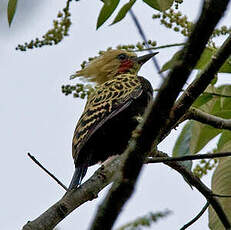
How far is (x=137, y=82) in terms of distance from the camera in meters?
4.95

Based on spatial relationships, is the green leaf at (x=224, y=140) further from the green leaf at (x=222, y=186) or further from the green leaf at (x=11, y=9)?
the green leaf at (x=11, y=9)

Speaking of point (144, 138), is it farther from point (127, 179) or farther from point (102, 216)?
point (102, 216)

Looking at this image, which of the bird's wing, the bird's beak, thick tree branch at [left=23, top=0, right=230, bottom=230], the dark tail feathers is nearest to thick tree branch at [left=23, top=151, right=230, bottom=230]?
the dark tail feathers

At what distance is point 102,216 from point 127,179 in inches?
4.2

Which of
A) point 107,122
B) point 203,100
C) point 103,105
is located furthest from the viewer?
point 103,105

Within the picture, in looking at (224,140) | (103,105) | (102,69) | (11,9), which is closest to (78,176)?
(103,105)

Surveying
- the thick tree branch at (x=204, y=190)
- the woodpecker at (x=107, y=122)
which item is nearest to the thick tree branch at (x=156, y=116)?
the thick tree branch at (x=204, y=190)

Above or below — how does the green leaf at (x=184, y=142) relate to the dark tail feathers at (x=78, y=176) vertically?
below

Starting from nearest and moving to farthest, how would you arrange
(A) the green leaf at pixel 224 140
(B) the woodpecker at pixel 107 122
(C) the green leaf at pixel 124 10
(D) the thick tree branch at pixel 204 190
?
(C) the green leaf at pixel 124 10, (D) the thick tree branch at pixel 204 190, (A) the green leaf at pixel 224 140, (B) the woodpecker at pixel 107 122

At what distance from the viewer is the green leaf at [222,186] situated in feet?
10.1

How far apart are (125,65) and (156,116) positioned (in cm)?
471

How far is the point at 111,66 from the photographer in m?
6.07

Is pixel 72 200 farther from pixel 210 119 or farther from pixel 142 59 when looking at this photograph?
pixel 142 59

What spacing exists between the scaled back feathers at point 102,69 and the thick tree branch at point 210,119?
2793mm
